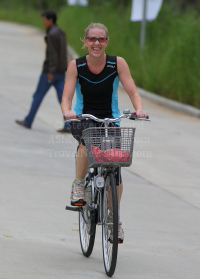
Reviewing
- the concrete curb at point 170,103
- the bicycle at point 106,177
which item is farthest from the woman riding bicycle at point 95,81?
the concrete curb at point 170,103

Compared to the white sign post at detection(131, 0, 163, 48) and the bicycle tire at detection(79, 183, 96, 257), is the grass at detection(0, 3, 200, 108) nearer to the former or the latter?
the white sign post at detection(131, 0, 163, 48)

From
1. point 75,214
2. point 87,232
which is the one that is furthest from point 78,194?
point 75,214

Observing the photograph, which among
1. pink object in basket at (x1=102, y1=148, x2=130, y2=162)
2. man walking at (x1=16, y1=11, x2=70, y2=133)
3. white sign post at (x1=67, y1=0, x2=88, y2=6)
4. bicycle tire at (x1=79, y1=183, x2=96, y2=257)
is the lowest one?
bicycle tire at (x1=79, y1=183, x2=96, y2=257)

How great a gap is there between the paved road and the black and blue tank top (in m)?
1.31

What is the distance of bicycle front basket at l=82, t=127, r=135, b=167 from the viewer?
15.2 feet

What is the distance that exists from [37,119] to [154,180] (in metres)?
4.77

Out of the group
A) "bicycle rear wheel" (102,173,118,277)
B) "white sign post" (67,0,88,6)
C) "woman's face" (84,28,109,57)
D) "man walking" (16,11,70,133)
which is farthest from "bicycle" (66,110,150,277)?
"white sign post" (67,0,88,6)

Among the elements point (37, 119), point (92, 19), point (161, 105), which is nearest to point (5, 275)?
point (37, 119)

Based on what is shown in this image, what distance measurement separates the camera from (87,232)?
213 inches

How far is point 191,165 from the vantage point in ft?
31.9

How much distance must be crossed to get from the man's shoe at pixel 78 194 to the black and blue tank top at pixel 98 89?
62 cm

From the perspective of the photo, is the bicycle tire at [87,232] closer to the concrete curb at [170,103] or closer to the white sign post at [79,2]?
the concrete curb at [170,103]

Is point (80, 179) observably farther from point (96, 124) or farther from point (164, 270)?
point (164, 270)

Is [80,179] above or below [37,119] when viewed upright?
below
